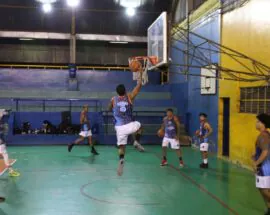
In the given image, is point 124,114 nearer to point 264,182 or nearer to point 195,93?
point 264,182

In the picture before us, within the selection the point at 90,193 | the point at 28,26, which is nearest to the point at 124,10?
the point at 28,26

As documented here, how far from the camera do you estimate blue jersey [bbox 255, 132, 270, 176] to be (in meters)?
6.82

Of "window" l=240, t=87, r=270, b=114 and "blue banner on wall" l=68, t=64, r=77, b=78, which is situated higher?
"blue banner on wall" l=68, t=64, r=77, b=78

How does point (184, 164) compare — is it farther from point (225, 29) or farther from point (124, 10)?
point (124, 10)

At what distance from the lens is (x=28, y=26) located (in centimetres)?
2731

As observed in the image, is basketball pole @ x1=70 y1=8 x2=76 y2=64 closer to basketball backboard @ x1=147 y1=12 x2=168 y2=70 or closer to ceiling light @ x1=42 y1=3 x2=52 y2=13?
ceiling light @ x1=42 y1=3 x2=52 y2=13

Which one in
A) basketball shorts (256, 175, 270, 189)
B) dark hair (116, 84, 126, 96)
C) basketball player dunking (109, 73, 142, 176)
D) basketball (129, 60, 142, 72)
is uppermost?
basketball (129, 60, 142, 72)

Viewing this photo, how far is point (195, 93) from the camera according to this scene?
19.2m

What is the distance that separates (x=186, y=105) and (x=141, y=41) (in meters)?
8.43

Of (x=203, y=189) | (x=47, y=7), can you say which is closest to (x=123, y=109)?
(x=203, y=189)

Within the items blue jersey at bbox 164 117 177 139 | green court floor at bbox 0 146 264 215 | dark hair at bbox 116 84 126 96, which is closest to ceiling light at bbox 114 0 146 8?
green court floor at bbox 0 146 264 215

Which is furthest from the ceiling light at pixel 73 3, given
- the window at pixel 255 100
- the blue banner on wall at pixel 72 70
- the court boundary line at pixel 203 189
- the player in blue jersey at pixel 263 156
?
the player in blue jersey at pixel 263 156

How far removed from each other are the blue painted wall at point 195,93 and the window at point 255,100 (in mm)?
2389

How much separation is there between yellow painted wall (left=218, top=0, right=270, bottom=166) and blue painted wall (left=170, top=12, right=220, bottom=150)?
677mm
